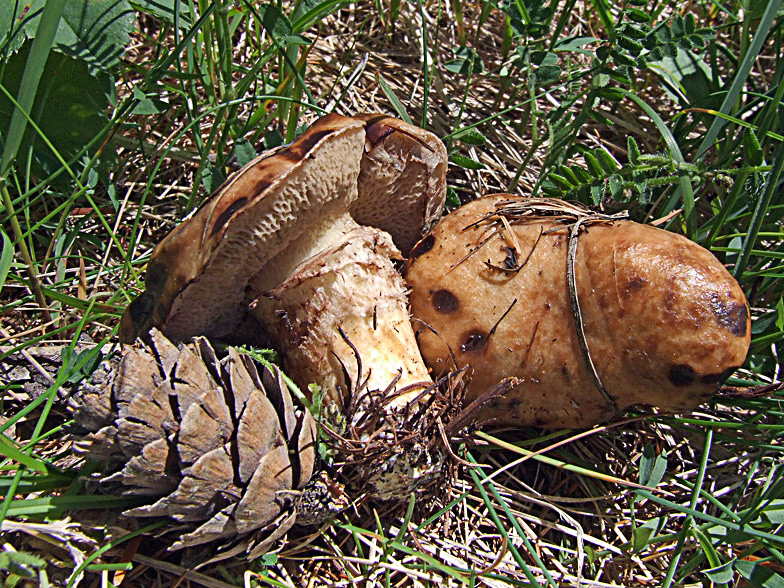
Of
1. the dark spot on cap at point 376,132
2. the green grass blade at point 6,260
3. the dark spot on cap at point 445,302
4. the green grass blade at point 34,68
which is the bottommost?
the dark spot on cap at point 445,302

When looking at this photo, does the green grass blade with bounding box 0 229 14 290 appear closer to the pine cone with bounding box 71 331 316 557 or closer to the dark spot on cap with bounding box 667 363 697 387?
the pine cone with bounding box 71 331 316 557

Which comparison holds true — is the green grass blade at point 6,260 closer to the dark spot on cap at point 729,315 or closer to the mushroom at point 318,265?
the mushroom at point 318,265

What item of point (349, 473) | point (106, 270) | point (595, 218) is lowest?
point (349, 473)

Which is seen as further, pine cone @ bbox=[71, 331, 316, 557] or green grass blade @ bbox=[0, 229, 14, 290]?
green grass blade @ bbox=[0, 229, 14, 290]

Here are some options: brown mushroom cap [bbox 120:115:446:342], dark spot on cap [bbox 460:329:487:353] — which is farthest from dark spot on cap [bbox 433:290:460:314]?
brown mushroom cap [bbox 120:115:446:342]

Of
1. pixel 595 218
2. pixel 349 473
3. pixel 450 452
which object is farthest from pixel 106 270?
pixel 595 218

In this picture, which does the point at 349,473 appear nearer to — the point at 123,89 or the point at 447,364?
the point at 447,364

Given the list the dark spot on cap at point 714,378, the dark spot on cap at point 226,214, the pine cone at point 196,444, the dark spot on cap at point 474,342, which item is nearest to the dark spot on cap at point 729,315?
the dark spot on cap at point 714,378
